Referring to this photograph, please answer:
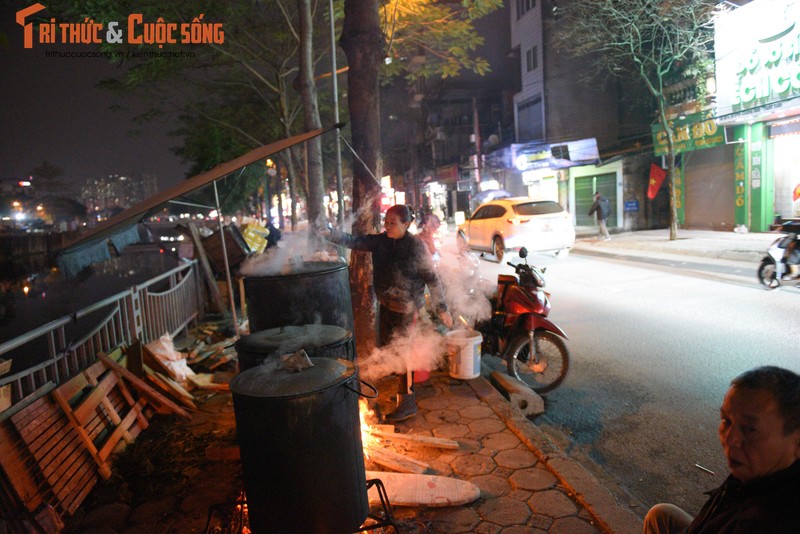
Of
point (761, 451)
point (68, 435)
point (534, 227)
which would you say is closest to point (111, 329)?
point (68, 435)

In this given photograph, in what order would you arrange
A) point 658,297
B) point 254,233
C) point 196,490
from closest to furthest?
1. point 196,490
2. point 658,297
3. point 254,233

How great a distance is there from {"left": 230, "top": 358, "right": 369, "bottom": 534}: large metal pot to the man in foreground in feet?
5.66

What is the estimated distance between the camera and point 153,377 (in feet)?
17.5

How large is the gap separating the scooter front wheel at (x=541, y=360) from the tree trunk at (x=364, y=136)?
1882mm

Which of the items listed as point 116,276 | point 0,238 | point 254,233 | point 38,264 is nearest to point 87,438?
point 254,233

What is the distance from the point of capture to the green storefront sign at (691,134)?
707 inches

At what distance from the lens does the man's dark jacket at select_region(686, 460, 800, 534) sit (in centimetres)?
138

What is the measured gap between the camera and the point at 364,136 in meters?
6.54

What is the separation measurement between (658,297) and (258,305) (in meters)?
8.01

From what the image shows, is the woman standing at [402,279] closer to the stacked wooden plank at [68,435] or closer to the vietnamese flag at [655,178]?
the stacked wooden plank at [68,435]

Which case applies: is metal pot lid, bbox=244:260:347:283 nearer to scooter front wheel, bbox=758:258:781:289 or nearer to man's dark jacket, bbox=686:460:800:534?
man's dark jacket, bbox=686:460:800:534

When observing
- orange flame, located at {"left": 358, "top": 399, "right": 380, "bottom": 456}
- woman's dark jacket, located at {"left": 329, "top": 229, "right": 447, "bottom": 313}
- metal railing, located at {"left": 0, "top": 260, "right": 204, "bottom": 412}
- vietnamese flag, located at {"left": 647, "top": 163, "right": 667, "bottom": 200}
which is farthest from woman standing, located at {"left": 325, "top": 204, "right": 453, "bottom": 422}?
vietnamese flag, located at {"left": 647, "top": 163, "right": 667, "bottom": 200}

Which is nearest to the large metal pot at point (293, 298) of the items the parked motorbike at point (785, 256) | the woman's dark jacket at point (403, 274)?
the woman's dark jacket at point (403, 274)

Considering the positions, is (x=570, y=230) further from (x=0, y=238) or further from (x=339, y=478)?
(x=0, y=238)
